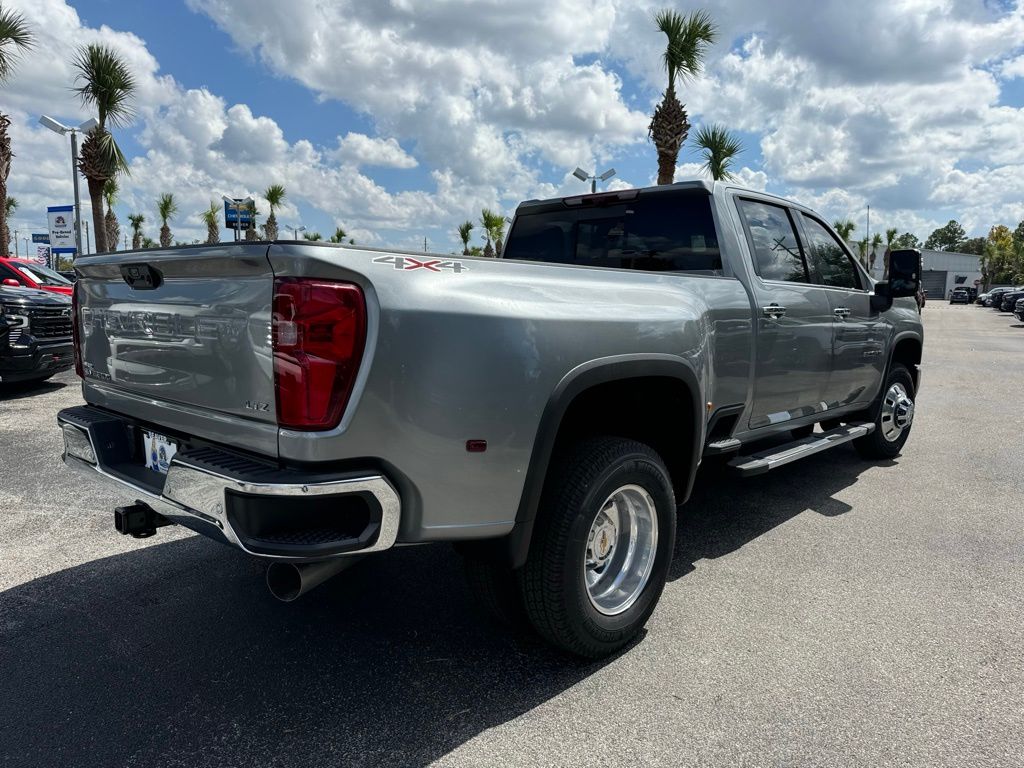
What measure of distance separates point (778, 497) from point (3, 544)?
4.91m

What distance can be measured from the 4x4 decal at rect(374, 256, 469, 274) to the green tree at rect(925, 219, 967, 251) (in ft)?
507

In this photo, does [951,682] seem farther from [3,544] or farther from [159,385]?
[3,544]

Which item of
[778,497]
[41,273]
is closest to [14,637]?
[778,497]

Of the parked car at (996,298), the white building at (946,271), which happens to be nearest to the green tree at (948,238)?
the white building at (946,271)

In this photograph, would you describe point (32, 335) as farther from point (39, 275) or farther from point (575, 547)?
point (575, 547)

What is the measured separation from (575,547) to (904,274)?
3.83 metres

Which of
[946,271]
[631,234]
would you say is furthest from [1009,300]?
[946,271]

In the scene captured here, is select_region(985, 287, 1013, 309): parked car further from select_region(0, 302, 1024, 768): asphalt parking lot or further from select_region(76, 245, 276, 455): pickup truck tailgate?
select_region(76, 245, 276, 455): pickup truck tailgate

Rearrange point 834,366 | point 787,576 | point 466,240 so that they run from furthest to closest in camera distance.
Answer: point 466,240 < point 834,366 < point 787,576

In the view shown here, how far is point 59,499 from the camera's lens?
4.79 metres

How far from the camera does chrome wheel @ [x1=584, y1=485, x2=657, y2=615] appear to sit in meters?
2.91

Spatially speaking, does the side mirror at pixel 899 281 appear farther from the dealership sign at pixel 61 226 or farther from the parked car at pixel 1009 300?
the parked car at pixel 1009 300

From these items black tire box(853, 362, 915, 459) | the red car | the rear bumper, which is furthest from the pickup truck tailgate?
the red car

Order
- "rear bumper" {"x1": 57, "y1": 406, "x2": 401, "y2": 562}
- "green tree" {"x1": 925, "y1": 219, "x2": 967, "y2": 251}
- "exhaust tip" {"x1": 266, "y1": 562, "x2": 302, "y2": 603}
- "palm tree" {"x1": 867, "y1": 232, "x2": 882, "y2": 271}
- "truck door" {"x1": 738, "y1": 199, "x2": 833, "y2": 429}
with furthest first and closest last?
1. "green tree" {"x1": 925, "y1": 219, "x2": 967, "y2": 251}
2. "palm tree" {"x1": 867, "y1": 232, "x2": 882, "y2": 271}
3. "truck door" {"x1": 738, "y1": 199, "x2": 833, "y2": 429}
4. "exhaust tip" {"x1": 266, "y1": 562, "x2": 302, "y2": 603}
5. "rear bumper" {"x1": 57, "y1": 406, "x2": 401, "y2": 562}
